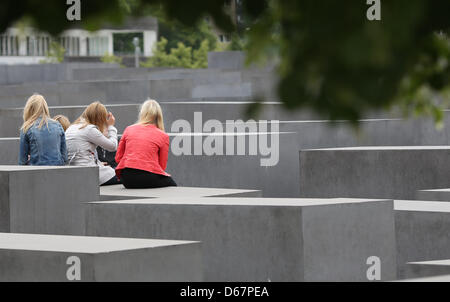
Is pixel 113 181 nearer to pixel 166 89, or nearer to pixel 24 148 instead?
pixel 24 148

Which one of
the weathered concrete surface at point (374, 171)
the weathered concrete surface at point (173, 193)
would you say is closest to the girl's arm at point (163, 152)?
the weathered concrete surface at point (173, 193)

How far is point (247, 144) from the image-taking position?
1331 cm

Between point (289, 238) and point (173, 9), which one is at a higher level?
point (173, 9)

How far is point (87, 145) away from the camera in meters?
10.9

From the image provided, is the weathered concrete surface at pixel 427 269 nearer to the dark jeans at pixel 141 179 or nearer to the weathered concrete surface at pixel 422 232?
the weathered concrete surface at pixel 422 232

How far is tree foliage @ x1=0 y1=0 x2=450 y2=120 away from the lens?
2.38 m

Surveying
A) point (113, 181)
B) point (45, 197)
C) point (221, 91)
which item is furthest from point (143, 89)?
point (45, 197)

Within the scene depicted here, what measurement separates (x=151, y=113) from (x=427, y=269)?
4895mm

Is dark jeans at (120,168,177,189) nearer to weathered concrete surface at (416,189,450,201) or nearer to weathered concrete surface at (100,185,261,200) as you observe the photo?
weathered concrete surface at (100,185,261,200)

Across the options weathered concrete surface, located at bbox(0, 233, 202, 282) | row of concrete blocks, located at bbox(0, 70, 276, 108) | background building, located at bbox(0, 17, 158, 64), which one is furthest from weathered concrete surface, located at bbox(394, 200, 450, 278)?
background building, located at bbox(0, 17, 158, 64)

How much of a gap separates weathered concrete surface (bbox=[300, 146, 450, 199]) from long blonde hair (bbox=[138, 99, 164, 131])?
2.36 metres
